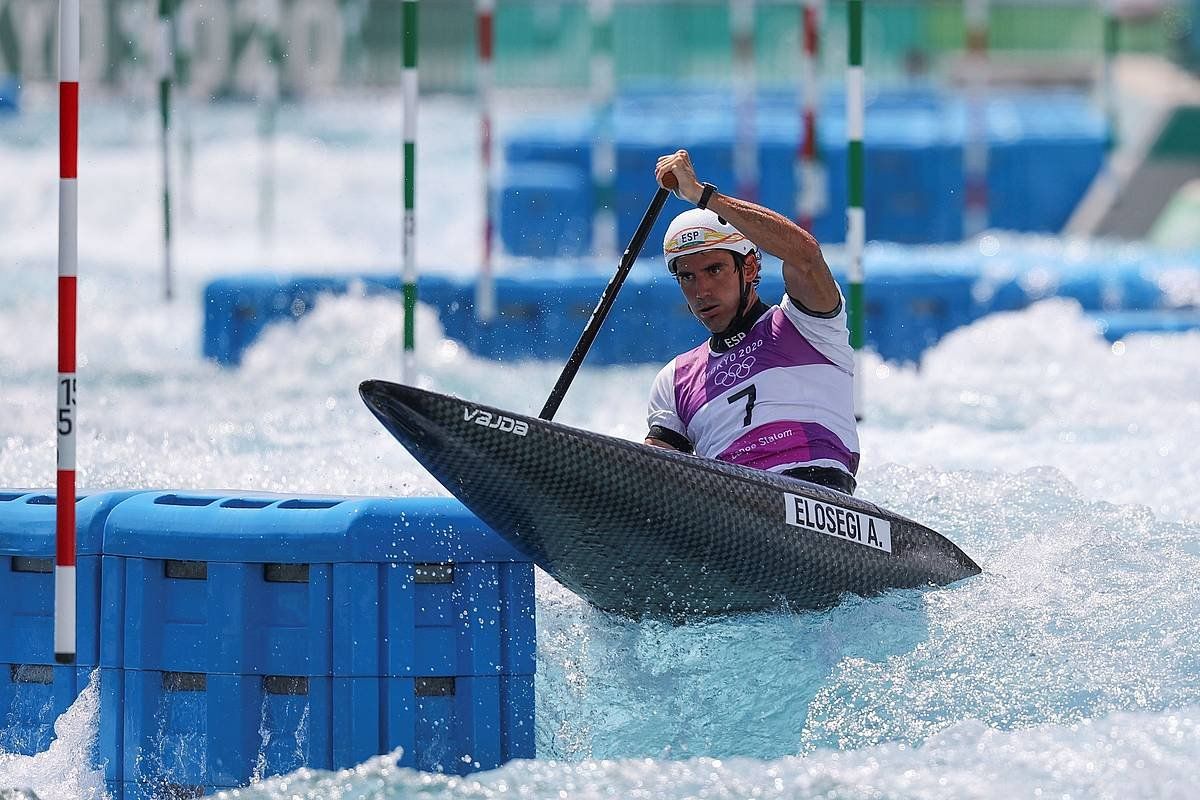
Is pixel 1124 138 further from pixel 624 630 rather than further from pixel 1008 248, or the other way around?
pixel 624 630

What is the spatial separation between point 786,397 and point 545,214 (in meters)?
8.18

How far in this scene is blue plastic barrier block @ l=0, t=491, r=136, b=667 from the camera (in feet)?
13.4

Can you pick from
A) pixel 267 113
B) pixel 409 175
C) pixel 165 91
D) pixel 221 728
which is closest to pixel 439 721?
pixel 221 728

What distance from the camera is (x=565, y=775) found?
11.9ft

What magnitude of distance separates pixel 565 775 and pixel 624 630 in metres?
0.66

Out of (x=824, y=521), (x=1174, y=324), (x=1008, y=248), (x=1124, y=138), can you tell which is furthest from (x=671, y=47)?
(x=824, y=521)

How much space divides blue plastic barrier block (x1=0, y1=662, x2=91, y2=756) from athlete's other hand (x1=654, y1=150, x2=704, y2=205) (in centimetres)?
180

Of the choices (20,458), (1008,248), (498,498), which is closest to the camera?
(498,498)

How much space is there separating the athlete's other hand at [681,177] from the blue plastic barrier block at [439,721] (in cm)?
117

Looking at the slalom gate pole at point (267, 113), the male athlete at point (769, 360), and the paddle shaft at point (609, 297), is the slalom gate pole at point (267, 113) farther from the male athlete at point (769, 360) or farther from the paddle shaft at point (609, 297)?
the male athlete at point (769, 360)

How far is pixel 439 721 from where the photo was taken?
3977 mm

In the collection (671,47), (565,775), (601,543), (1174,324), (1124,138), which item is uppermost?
(671,47)

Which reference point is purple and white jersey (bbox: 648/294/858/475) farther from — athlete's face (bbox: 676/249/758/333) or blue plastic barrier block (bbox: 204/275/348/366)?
blue plastic barrier block (bbox: 204/275/348/366)

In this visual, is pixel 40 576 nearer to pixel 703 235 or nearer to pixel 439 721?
pixel 439 721
